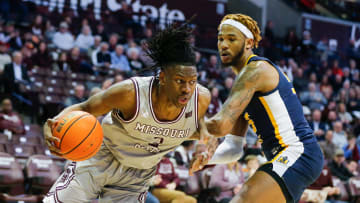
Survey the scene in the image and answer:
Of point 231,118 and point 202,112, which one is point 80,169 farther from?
point 231,118

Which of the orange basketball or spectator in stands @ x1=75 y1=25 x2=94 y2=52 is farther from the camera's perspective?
spectator in stands @ x1=75 y1=25 x2=94 y2=52

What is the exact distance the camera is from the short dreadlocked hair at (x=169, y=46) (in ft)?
11.3

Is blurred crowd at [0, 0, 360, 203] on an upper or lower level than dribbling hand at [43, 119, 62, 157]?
lower

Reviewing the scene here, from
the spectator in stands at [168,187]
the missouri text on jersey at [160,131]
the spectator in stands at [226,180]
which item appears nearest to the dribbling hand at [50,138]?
the missouri text on jersey at [160,131]

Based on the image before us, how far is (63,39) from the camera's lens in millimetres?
10812

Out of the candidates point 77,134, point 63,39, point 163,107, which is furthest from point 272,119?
point 63,39

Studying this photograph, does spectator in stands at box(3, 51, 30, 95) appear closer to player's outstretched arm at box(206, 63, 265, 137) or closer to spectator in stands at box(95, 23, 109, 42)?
spectator in stands at box(95, 23, 109, 42)

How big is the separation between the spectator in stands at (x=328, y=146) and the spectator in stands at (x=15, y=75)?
6.15m

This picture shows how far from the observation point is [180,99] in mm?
3240

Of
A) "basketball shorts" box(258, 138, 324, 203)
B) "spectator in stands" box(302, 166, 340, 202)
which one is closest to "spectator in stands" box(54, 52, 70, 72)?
"spectator in stands" box(302, 166, 340, 202)

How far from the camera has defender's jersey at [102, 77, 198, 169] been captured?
3.45 meters

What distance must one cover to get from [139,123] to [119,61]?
7.46 meters

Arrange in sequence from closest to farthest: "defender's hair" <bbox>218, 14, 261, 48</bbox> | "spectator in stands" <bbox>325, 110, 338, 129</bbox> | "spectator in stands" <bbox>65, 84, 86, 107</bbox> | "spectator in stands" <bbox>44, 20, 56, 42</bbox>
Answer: "defender's hair" <bbox>218, 14, 261, 48</bbox> < "spectator in stands" <bbox>65, 84, 86, 107</bbox> < "spectator in stands" <bbox>44, 20, 56, 42</bbox> < "spectator in stands" <bbox>325, 110, 338, 129</bbox>

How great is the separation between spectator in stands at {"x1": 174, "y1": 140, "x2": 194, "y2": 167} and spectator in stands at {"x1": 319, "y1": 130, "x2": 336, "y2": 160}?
348cm
